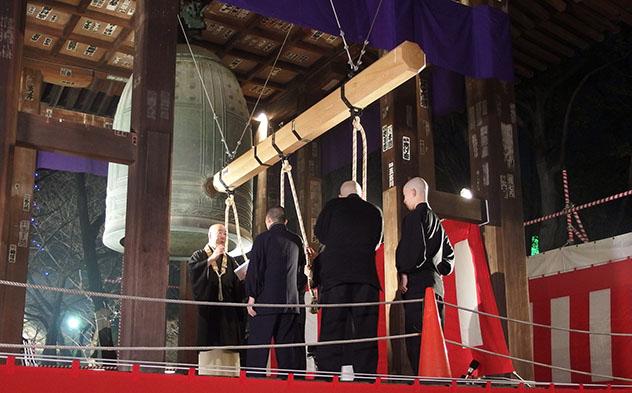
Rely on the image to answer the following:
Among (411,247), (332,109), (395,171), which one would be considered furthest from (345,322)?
(395,171)

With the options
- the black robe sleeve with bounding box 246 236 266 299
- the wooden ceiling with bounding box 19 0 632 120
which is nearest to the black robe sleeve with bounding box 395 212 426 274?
the black robe sleeve with bounding box 246 236 266 299

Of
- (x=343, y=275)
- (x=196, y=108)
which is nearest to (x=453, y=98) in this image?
(x=196, y=108)

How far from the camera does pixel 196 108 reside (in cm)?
762

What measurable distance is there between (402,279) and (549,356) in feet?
14.5

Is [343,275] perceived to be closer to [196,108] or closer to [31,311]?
[196,108]

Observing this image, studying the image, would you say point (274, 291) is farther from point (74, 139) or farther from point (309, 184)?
point (309, 184)

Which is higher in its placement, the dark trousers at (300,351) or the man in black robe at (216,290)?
the man in black robe at (216,290)

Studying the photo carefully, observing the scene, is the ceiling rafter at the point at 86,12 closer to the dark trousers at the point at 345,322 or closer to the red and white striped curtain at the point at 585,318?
the dark trousers at the point at 345,322

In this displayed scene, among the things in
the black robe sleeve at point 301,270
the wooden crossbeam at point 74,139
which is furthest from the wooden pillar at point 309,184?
the wooden crossbeam at point 74,139

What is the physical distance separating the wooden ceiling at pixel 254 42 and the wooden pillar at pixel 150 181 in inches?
75.7

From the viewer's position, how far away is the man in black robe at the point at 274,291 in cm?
621

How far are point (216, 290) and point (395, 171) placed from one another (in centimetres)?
216

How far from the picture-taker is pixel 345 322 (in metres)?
5.97

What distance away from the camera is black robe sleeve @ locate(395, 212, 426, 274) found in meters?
5.97
